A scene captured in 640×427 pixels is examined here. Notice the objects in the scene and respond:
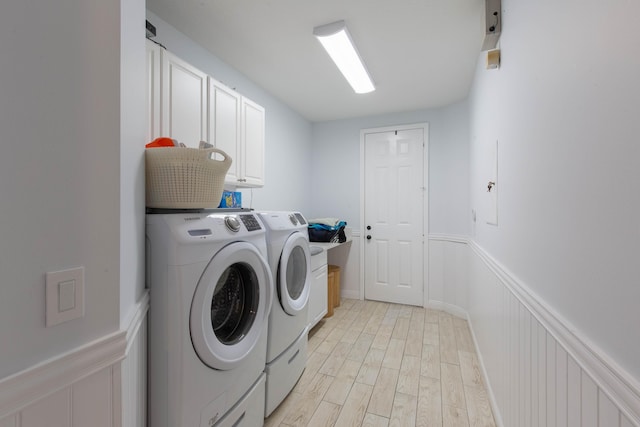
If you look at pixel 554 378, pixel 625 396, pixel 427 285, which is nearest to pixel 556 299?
pixel 554 378

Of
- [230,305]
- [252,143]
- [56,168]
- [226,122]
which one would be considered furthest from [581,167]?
[252,143]

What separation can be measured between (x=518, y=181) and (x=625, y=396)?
2.96 ft

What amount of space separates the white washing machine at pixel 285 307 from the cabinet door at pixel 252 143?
0.49m

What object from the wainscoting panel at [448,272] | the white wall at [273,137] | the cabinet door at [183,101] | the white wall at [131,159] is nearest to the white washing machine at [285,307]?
the cabinet door at [183,101]

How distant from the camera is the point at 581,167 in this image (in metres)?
0.71

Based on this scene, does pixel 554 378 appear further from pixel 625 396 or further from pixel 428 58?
Result: pixel 428 58

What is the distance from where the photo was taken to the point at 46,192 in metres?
0.56

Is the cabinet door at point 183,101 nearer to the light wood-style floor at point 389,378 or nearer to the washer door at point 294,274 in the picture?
the washer door at point 294,274

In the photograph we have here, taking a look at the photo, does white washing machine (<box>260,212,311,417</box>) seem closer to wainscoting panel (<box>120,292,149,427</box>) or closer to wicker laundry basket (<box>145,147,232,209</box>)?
wicker laundry basket (<box>145,147,232,209</box>)

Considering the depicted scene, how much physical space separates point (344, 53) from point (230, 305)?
1951mm

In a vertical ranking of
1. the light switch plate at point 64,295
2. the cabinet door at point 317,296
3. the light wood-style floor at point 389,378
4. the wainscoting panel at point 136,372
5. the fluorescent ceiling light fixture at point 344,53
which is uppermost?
the fluorescent ceiling light fixture at point 344,53

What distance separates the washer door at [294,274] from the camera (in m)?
1.67

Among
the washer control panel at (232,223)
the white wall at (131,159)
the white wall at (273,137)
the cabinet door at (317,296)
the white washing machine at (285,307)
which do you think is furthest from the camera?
the cabinet door at (317,296)

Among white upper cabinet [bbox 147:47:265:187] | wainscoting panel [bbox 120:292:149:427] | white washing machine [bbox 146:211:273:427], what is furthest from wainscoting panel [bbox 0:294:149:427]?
white upper cabinet [bbox 147:47:265:187]
